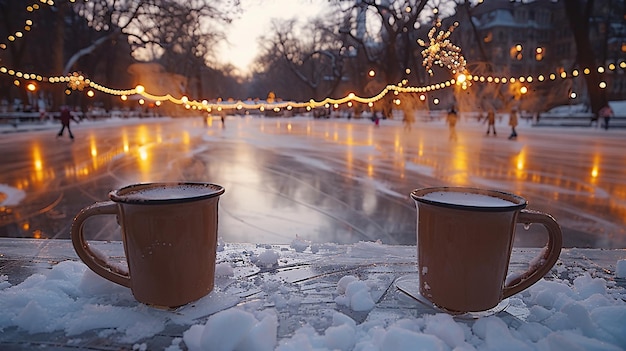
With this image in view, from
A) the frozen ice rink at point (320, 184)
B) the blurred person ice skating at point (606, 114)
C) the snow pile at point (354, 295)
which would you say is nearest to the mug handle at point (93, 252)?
the snow pile at point (354, 295)

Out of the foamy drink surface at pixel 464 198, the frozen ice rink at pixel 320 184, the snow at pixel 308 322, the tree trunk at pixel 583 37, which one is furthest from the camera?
the tree trunk at pixel 583 37

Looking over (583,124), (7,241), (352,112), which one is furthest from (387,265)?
(352,112)

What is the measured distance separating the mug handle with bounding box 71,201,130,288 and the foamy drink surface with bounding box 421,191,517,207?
42.2 inches

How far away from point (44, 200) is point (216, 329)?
6696 millimetres

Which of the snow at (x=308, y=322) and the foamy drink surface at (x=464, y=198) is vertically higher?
the foamy drink surface at (x=464, y=198)

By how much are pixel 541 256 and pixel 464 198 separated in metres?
0.31

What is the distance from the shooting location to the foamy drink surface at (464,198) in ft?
4.75

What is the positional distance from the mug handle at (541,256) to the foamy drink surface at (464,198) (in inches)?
3.6

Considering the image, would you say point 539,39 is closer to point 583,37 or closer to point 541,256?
point 583,37

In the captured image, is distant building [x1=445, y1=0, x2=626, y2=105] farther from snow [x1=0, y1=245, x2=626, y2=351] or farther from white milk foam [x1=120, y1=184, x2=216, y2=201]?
white milk foam [x1=120, y1=184, x2=216, y2=201]

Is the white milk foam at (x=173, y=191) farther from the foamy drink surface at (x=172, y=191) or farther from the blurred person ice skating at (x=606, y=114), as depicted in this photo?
the blurred person ice skating at (x=606, y=114)

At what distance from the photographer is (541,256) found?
4.67 feet

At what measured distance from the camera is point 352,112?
57531mm

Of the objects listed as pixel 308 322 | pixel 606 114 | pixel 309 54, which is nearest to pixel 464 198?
pixel 308 322
